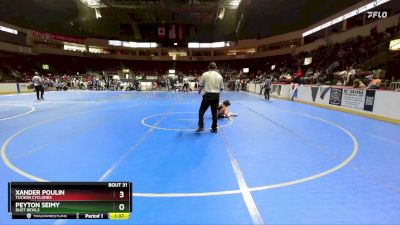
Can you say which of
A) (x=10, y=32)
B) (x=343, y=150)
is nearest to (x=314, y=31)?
(x=343, y=150)

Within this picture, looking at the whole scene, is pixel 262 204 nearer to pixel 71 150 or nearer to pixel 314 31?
pixel 71 150

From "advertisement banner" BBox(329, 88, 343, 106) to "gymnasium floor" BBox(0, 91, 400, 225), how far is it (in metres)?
5.44

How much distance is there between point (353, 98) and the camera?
12164 mm

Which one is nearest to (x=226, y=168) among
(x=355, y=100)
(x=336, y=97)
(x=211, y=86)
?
(x=211, y=86)

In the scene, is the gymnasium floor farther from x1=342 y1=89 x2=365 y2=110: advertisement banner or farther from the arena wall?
x1=342 y1=89 x2=365 y2=110: advertisement banner

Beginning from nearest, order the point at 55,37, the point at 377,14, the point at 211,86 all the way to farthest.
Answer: the point at 211,86 → the point at 377,14 → the point at 55,37

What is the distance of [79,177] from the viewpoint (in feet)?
13.0

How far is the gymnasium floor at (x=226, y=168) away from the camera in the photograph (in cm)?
302
